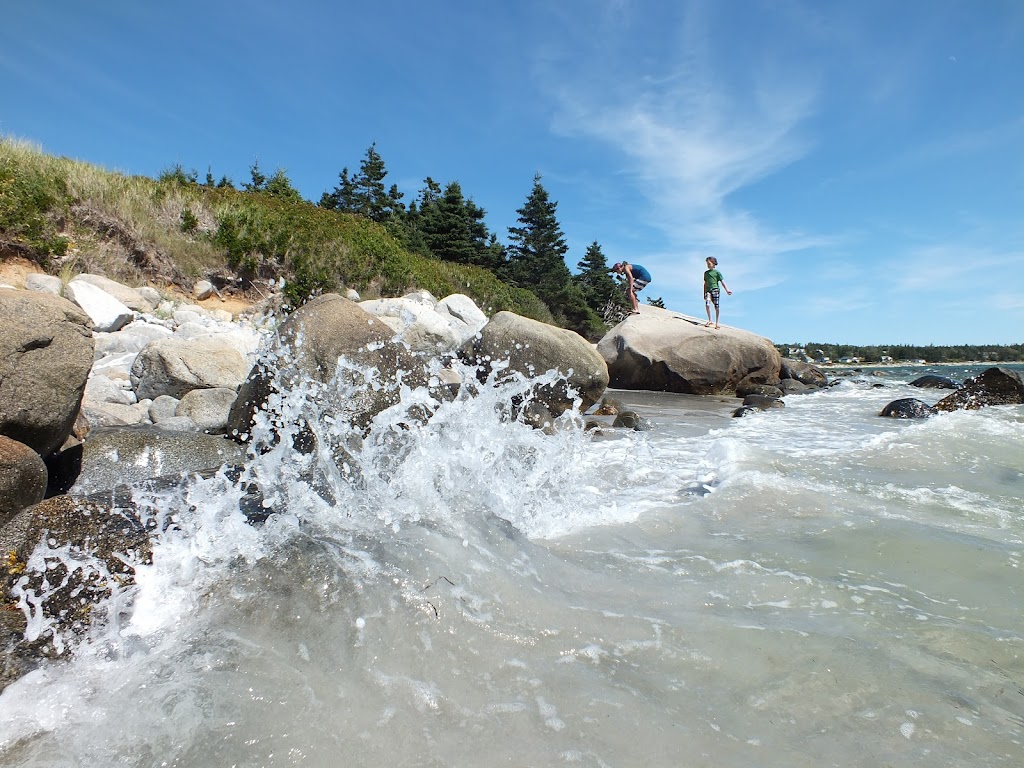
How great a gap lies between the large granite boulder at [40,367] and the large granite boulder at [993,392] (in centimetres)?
1081

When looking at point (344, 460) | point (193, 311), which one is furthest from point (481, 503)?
point (193, 311)

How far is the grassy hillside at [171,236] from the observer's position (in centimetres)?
1005

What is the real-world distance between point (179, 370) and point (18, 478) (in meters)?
3.47

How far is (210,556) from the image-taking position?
2.36 metres

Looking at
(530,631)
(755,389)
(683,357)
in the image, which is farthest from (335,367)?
(755,389)

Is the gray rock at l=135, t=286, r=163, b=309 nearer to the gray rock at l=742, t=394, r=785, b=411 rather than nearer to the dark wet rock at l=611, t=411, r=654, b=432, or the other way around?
the dark wet rock at l=611, t=411, r=654, b=432

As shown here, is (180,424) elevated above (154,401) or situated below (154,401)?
below

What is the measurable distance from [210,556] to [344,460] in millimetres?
1402

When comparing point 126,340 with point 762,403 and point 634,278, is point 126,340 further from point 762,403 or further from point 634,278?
point 634,278

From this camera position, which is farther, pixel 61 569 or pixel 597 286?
pixel 597 286

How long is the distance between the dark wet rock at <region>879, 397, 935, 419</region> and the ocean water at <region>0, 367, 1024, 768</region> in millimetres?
5061

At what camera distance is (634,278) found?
15727mm

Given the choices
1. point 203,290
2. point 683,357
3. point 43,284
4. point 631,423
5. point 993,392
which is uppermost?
point 203,290

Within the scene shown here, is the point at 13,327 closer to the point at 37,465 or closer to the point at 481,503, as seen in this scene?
the point at 37,465
